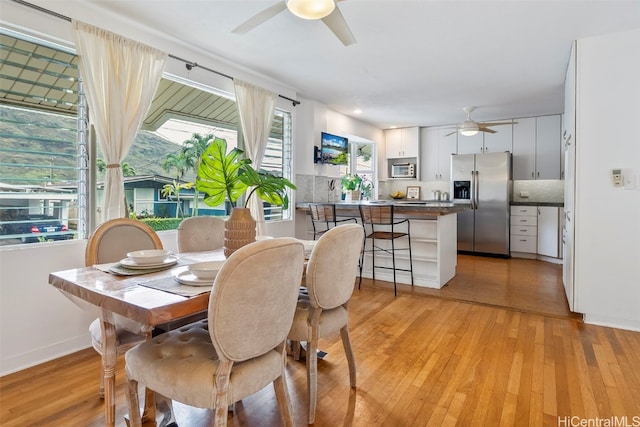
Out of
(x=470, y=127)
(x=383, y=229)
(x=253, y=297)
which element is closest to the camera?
(x=253, y=297)

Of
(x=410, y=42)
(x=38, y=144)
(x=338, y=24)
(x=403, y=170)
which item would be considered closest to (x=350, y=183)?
(x=403, y=170)

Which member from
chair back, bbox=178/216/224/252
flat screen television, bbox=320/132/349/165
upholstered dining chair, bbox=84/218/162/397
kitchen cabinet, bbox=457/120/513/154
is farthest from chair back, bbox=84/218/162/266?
kitchen cabinet, bbox=457/120/513/154

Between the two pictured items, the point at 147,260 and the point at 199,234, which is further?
the point at 199,234

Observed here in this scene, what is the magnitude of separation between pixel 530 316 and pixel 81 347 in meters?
3.74

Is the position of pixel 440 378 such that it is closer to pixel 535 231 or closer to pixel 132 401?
pixel 132 401

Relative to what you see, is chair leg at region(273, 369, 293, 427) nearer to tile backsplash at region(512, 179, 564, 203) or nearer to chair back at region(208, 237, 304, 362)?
chair back at region(208, 237, 304, 362)

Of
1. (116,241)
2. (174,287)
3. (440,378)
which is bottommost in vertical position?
(440,378)

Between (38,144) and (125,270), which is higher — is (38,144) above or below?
above

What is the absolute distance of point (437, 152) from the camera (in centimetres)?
695

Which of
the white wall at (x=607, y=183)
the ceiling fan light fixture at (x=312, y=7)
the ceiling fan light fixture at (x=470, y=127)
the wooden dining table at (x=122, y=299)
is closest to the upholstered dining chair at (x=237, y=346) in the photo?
the wooden dining table at (x=122, y=299)

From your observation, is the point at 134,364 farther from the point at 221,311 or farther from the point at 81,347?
the point at 81,347

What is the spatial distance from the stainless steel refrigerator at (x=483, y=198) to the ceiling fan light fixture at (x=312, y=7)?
4.82 metres

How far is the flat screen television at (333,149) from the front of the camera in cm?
522

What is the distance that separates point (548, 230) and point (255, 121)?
502cm
